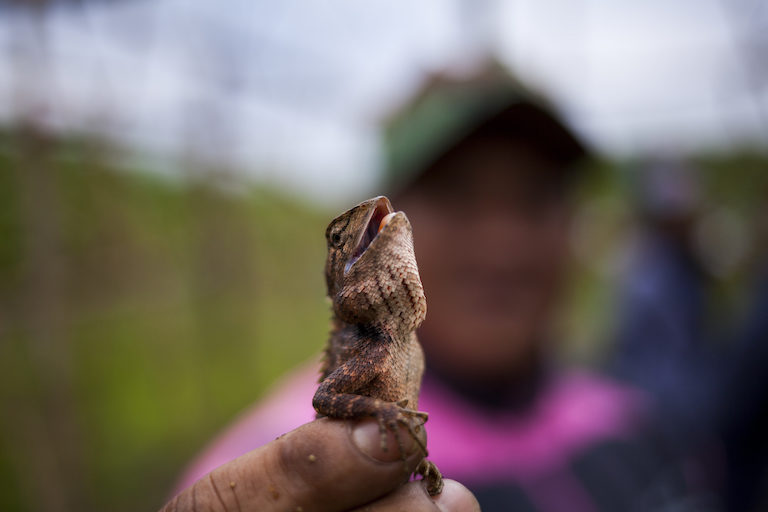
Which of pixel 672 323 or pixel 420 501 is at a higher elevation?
pixel 420 501

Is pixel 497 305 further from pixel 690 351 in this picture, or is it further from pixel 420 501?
pixel 690 351

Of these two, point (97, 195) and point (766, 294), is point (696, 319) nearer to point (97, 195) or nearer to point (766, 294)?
point (766, 294)

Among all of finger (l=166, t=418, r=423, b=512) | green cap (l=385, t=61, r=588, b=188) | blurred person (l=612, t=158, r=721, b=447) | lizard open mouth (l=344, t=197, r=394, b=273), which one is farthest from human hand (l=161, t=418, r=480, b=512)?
blurred person (l=612, t=158, r=721, b=447)

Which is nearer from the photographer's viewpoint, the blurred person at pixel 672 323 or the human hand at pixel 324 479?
the human hand at pixel 324 479

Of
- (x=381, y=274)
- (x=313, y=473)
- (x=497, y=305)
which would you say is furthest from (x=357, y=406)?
(x=497, y=305)

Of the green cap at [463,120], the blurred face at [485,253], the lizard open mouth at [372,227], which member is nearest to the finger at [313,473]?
the lizard open mouth at [372,227]

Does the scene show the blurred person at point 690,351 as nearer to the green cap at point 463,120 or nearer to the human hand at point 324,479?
the green cap at point 463,120
